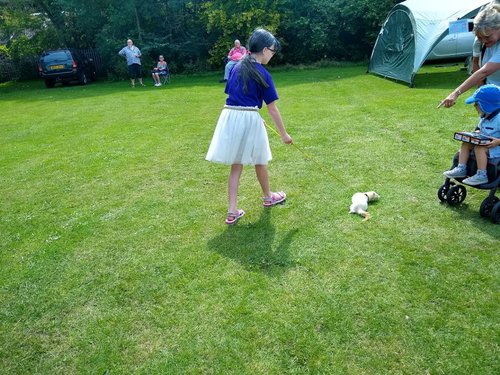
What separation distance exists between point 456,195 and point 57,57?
16.5 meters

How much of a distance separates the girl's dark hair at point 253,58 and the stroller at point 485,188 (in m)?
2.02

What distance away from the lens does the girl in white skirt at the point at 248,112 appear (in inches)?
138

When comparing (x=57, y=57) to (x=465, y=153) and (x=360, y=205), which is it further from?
(x=465, y=153)

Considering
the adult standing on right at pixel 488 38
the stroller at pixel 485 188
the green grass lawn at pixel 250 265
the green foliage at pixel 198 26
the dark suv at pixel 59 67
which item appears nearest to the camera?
the green grass lawn at pixel 250 265

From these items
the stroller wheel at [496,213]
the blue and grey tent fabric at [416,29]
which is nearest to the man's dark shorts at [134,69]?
the blue and grey tent fabric at [416,29]

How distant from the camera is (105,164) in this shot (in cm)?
596

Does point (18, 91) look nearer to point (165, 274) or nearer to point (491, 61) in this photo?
point (165, 274)

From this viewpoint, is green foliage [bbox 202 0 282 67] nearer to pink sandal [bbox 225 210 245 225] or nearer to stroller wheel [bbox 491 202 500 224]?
pink sandal [bbox 225 210 245 225]

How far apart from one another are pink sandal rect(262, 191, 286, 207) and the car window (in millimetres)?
14981

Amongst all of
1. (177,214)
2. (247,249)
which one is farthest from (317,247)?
(177,214)

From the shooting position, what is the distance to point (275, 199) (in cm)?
430

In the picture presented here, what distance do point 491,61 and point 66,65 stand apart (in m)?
16.2

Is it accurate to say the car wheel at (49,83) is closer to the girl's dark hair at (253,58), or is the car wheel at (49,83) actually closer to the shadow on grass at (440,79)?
the shadow on grass at (440,79)

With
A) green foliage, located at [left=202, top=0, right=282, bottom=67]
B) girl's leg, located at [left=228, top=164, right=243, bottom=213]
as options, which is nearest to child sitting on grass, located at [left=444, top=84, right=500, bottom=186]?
girl's leg, located at [left=228, top=164, right=243, bottom=213]
